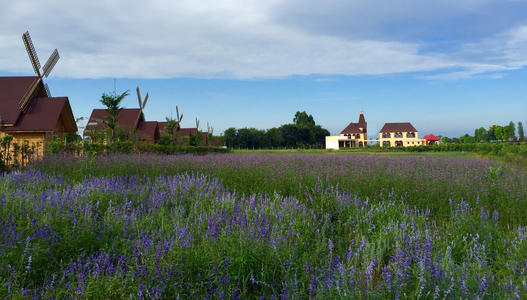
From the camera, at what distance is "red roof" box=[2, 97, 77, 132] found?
18.9 m

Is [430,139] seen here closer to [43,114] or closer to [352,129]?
[352,129]

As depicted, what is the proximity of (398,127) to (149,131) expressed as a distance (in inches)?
2420

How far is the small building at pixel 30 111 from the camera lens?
1881cm

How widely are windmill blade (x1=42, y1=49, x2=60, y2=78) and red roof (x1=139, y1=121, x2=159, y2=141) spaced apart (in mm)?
10856

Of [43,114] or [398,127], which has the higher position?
[398,127]

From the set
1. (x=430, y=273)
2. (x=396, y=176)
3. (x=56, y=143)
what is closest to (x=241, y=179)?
(x=396, y=176)

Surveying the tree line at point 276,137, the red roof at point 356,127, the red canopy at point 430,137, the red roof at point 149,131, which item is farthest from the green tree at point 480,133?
the red roof at point 149,131

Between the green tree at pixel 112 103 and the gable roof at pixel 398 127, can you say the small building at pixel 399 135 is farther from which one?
the green tree at pixel 112 103

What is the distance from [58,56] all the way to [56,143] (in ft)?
48.7

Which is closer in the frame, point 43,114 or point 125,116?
point 43,114

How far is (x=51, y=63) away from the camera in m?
23.8

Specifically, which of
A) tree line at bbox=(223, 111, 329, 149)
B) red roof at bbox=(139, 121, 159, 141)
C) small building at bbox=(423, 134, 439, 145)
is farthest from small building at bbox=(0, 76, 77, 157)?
small building at bbox=(423, 134, 439, 145)

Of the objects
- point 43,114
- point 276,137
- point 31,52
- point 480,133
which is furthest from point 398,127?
point 480,133

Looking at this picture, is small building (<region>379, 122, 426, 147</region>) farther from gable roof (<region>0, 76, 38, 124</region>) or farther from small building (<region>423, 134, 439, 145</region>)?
gable roof (<region>0, 76, 38, 124</region>)
